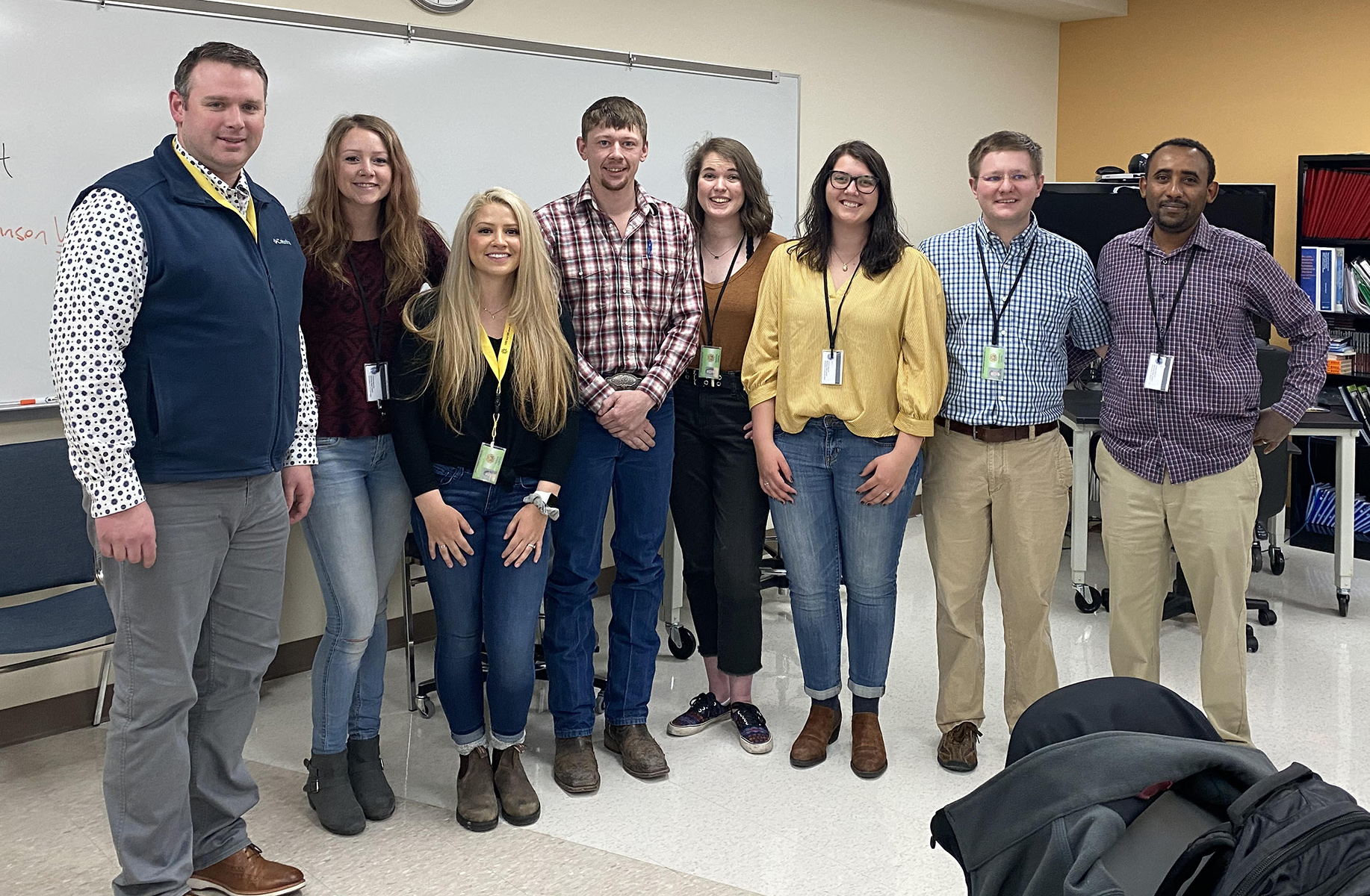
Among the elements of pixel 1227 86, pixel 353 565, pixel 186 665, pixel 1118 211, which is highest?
pixel 1227 86

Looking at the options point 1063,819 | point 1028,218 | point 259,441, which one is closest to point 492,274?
point 259,441

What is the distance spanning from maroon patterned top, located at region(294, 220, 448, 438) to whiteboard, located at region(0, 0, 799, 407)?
109 cm

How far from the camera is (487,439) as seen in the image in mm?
2645

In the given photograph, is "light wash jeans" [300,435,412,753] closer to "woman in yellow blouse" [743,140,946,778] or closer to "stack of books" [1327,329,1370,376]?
"woman in yellow blouse" [743,140,946,778]

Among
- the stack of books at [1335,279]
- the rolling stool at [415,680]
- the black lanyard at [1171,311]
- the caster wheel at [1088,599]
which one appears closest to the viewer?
the black lanyard at [1171,311]

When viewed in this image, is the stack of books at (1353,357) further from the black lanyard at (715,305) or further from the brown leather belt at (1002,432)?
the black lanyard at (715,305)

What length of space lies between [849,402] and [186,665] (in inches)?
63.5

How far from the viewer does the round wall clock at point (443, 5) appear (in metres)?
3.93

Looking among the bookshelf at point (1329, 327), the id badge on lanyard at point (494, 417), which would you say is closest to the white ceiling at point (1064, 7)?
the bookshelf at point (1329, 327)

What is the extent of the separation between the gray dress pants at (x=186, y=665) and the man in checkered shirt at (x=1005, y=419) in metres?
1.65

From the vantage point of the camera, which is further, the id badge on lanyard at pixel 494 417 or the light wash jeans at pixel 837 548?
the light wash jeans at pixel 837 548

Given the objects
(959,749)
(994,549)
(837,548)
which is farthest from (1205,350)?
(959,749)

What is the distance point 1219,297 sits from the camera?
2.80 metres

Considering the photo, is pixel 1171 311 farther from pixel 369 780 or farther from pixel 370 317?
pixel 369 780
